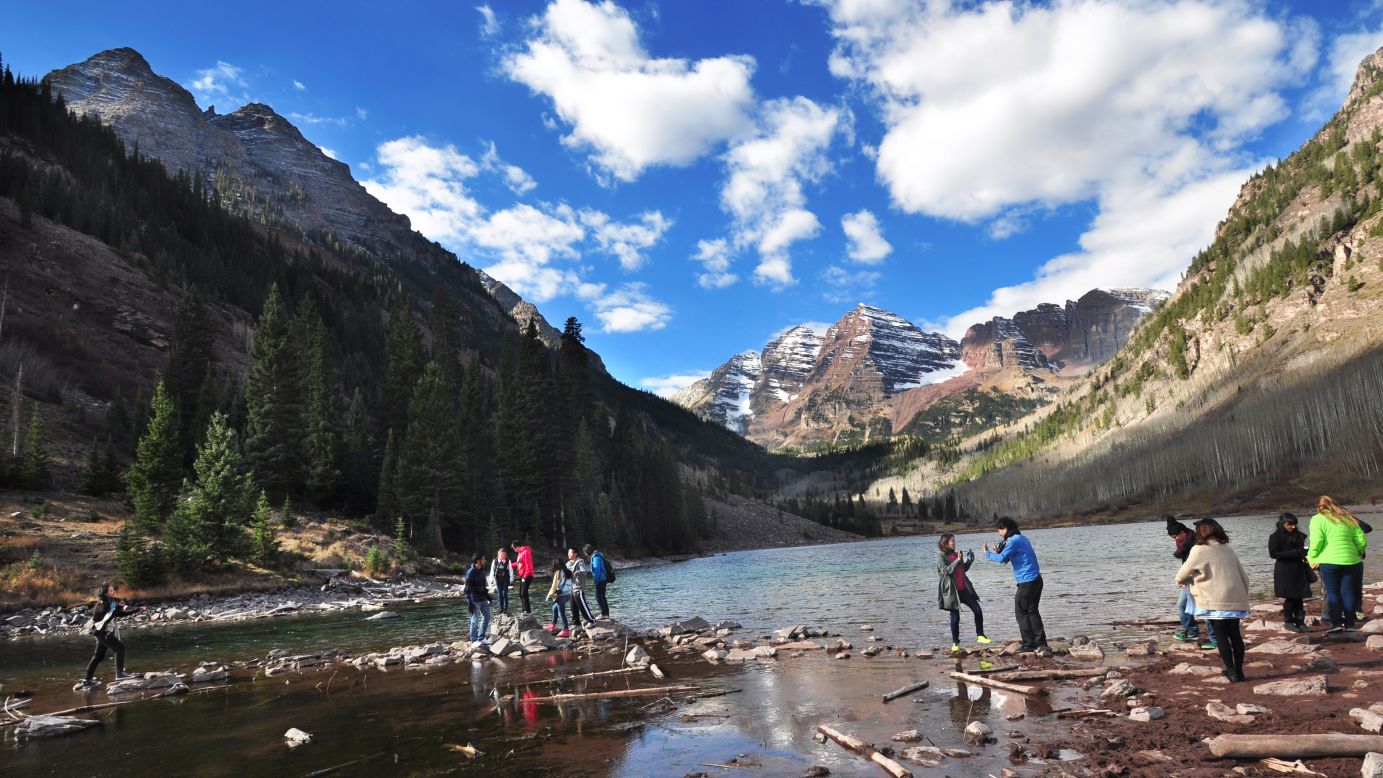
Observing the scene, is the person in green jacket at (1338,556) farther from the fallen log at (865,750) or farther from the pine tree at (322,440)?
the pine tree at (322,440)

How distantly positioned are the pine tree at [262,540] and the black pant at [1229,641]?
52212mm

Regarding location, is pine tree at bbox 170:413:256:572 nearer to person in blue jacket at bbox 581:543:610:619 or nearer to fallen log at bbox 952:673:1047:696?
person in blue jacket at bbox 581:543:610:619

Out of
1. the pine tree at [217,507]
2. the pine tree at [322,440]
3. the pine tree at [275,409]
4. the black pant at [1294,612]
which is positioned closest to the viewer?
the black pant at [1294,612]

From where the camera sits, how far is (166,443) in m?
50.4

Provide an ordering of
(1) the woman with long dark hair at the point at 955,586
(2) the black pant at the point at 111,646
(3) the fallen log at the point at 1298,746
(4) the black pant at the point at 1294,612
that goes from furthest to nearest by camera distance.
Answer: (2) the black pant at the point at 111,646 → (1) the woman with long dark hair at the point at 955,586 → (4) the black pant at the point at 1294,612 → (3) the fallen log at the point at 1298,746

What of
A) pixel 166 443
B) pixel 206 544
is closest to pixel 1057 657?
pixel 206 544

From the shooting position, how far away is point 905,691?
13.4m

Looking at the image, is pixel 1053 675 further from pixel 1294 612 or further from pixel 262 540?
pixel 262 540

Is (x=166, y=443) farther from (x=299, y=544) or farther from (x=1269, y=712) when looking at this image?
(x=1269, y=712)

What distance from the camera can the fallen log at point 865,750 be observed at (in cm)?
888

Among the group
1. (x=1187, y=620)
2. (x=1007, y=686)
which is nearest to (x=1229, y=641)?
(x=1007, y=686)

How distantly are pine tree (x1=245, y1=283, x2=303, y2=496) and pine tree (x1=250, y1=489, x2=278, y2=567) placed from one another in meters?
18.1

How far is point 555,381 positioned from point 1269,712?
3358 inches

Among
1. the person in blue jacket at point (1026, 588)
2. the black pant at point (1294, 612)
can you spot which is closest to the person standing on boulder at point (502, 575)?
the person in blue jacket at point (1026, 588)
